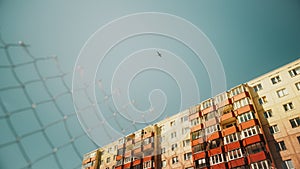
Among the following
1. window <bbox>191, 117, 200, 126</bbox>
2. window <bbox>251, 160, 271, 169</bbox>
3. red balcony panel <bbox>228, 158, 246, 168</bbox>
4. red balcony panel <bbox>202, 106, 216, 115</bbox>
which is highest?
red balcony panel <bbox>202, 106, 216, 115</bbox>

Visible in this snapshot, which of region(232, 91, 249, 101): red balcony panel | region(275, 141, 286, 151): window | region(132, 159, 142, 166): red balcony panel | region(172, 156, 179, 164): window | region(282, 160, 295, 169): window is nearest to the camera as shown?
region(282, 160, 295, 169): window

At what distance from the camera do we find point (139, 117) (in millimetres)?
4395

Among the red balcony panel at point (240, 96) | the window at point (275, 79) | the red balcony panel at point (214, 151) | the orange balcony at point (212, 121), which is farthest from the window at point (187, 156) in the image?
the window at point (275, 79)

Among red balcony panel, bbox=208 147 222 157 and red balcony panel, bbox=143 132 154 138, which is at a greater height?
red balcony panel, bbox=143 132 154 138

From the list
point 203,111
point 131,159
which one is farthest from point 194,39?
point 131,159

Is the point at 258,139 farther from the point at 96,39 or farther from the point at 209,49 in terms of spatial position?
the point at 96,39

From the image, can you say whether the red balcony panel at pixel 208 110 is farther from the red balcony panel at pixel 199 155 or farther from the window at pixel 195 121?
the red balcony panel at pixel 199 155

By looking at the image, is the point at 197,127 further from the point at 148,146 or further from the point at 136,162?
the point at 136,162

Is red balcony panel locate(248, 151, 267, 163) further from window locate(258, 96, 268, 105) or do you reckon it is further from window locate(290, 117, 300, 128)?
window locate(258, 96, 268, 105)

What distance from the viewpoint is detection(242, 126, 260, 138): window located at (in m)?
15.2

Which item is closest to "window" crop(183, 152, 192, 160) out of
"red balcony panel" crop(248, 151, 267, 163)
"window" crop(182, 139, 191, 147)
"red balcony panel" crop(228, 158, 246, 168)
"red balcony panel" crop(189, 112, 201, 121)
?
"window" crop(182, 139, 191, 147)

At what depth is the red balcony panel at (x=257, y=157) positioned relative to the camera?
13.7 m

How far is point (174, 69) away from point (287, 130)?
47.0 feet

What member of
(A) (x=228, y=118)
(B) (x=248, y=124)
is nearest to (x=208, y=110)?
(A) (x=228, y=118)
